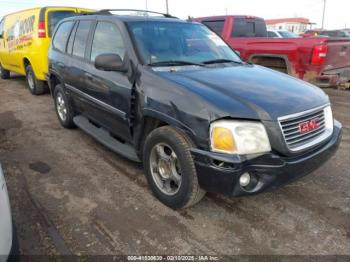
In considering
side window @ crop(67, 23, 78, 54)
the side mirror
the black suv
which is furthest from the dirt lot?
side window @ crop(67, 23, 78, 54)

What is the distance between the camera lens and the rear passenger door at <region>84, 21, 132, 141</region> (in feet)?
11.1

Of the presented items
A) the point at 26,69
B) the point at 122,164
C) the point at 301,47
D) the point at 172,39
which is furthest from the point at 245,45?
the point at 26,69

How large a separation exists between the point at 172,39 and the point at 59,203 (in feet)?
7.14

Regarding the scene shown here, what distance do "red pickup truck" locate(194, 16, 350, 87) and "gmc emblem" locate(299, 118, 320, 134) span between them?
14.4 ft

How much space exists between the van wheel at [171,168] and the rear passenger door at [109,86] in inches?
22.3

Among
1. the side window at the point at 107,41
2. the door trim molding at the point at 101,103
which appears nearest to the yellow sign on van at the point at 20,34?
the door trim molding at the point at 101,103

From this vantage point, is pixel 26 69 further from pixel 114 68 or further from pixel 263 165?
pixel 263 165

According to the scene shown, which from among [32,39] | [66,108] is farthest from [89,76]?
[32,39]

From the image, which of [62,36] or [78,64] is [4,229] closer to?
[78,64]

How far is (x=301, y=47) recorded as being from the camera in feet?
22.1

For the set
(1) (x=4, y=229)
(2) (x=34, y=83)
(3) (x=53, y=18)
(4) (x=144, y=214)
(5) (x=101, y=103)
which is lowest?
(4) (x=144, y=214)

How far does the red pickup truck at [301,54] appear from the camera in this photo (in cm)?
668

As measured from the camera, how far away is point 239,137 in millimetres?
2402

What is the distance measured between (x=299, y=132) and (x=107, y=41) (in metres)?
2.44
